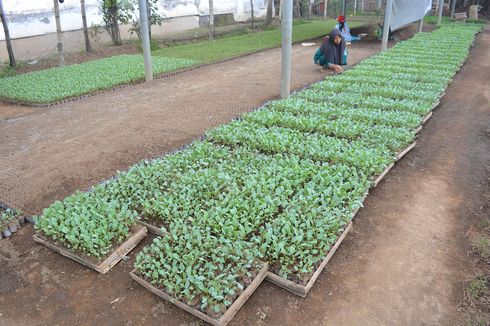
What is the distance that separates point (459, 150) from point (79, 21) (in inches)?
552

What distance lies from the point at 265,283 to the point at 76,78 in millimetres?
8766

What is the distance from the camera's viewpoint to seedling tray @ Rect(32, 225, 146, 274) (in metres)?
3.59

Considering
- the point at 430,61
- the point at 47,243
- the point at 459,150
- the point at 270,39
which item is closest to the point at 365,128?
the point at 459,150

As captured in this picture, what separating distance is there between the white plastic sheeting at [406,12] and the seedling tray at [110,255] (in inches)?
604

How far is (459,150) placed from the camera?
6051mm

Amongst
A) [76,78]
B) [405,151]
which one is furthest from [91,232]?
[76,78]

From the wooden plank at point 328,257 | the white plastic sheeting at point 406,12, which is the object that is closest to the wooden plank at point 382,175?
the wooden plank at point 328,257

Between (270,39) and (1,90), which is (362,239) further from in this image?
(270,39)

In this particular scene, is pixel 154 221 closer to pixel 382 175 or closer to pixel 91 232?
pixel 91 232

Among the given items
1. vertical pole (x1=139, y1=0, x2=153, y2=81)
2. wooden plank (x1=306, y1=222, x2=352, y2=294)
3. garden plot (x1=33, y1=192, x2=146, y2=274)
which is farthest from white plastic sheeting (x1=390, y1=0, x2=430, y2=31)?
garden plot (x1=33, y1=192, x2=146, y2=274)

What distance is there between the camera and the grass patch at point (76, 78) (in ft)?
29.7

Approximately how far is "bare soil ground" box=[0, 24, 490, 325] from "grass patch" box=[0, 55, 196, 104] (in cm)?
56

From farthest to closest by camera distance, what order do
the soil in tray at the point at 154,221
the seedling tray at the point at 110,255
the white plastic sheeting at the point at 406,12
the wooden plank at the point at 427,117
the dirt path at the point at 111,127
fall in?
the white plastic sheeting at the point at 406,12 < the wooden plank at the point at 427,117 < the dirt path at the point at 111,127 < the soil in tray at the point at 154,221 < the seedling tray at the point at 110,255

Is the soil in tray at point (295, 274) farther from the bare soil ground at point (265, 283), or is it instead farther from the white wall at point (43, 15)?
the white wall at point (43, 15)
